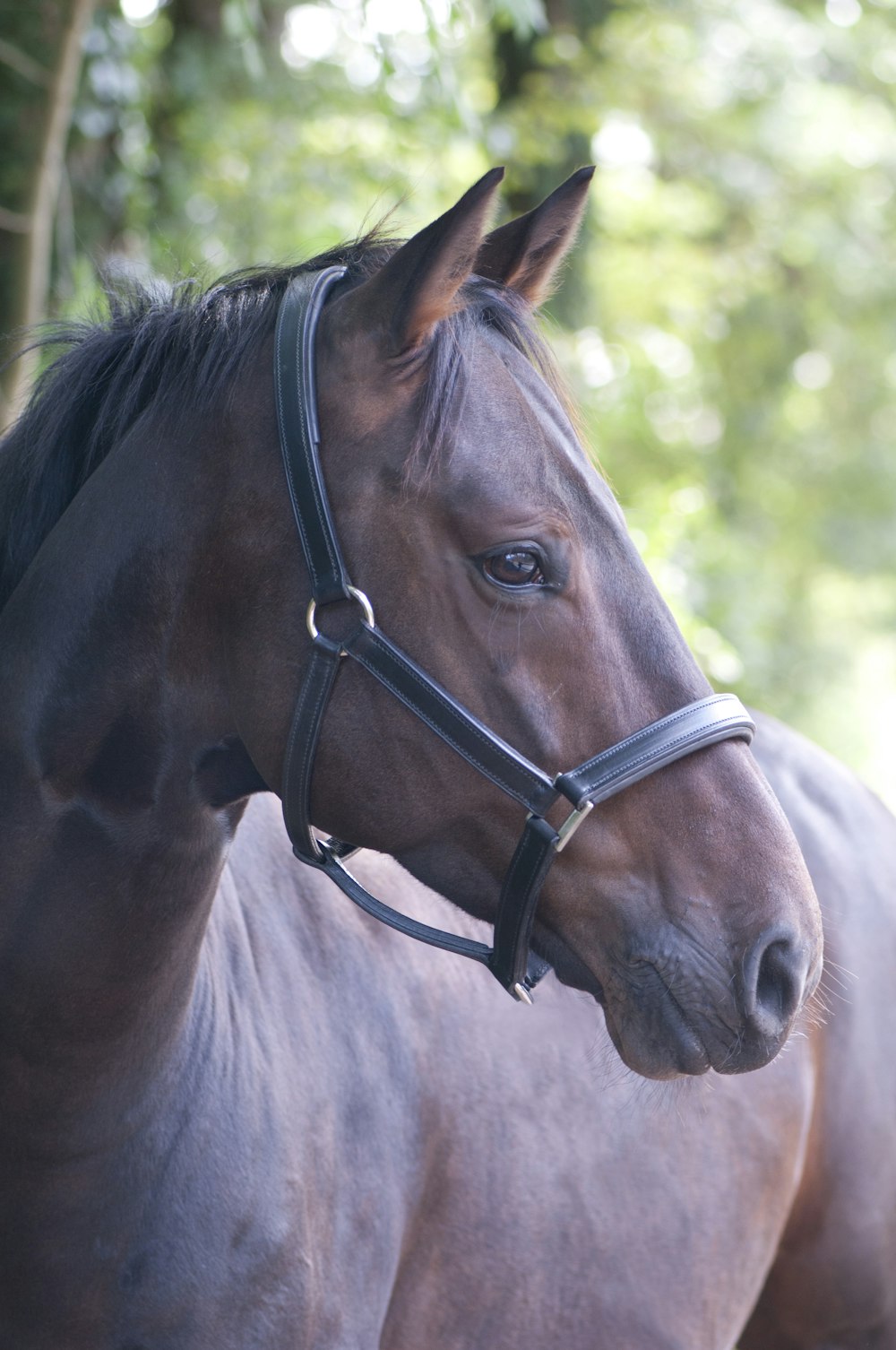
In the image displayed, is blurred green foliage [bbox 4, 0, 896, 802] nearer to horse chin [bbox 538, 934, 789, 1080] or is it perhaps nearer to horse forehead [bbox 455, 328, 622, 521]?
horse forehead [bbox 455, 328, 622, 521]

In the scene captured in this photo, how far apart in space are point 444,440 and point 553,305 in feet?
24.8

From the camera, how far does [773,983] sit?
1530 millimetres

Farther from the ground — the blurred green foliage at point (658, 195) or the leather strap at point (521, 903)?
the blurred green foliage at point (658, 195)

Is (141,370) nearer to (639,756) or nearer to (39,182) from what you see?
(639,756)

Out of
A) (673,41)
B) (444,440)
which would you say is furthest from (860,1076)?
(673,41)

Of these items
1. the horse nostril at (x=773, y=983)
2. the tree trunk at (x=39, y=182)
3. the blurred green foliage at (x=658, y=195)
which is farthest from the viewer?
the blurred green foliage at (x=658, y=195)

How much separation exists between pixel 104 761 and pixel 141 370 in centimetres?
58

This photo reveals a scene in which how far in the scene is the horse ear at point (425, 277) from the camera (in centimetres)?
149

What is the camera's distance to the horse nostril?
4.87 ft

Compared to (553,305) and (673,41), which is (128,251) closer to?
(553,305)

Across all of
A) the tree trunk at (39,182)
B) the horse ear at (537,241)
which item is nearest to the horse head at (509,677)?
the horse ear at (537,241)

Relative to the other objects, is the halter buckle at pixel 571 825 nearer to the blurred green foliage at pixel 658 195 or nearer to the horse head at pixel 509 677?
the horse head at pixel 509 677

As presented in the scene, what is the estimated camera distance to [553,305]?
28.6 feet

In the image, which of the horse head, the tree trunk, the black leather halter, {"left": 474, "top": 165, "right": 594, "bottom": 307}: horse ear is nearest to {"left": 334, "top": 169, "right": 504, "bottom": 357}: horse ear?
the horse head
